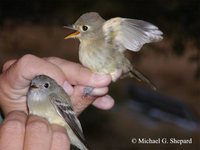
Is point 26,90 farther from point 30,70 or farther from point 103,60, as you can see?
point 103,60

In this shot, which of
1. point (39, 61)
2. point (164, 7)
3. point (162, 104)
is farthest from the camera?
point (162, 104)

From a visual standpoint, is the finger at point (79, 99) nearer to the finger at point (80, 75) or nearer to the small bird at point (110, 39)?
the finger at point (80, 75)

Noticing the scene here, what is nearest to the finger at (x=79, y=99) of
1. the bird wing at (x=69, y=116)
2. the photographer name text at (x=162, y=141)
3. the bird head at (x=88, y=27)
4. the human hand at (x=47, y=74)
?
the human hand at (x=47, y=74)

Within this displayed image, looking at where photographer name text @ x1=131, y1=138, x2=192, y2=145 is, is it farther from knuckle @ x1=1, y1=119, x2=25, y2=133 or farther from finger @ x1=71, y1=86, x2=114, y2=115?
knuckle @ x1=1, y1=119, x2=25, y2=133

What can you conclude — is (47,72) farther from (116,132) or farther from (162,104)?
(116,132)

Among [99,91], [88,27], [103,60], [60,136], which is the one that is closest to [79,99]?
[99,91]

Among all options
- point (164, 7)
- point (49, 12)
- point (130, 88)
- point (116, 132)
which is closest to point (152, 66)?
point (130, 88)
